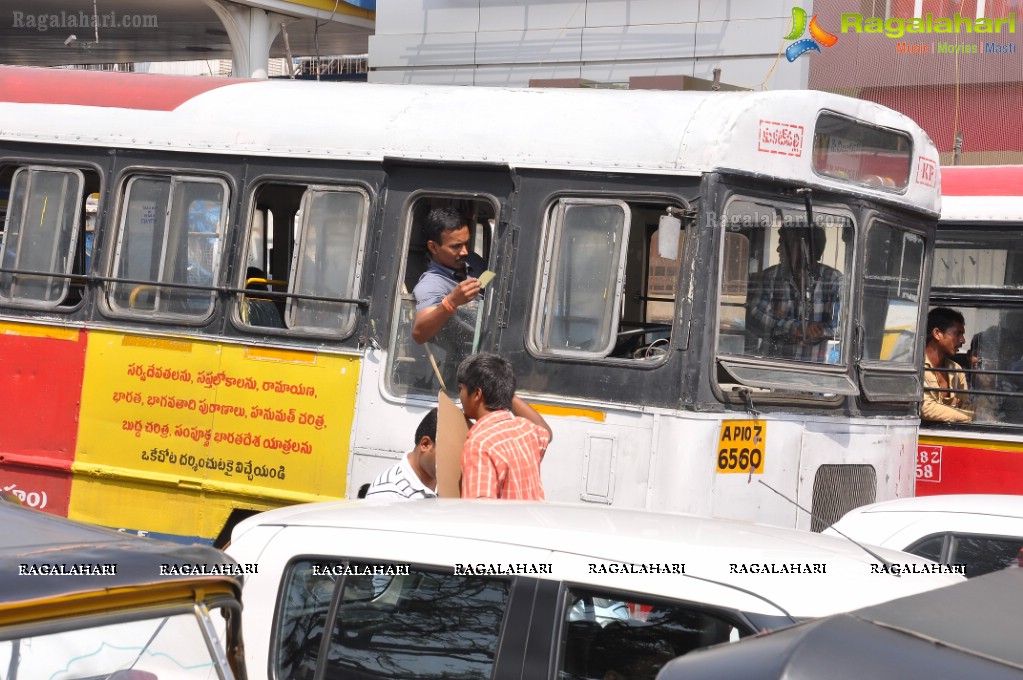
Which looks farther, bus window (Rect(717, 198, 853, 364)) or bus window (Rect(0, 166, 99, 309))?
bus window (Rect(0, 166, 99, 309))

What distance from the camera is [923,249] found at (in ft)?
26.2

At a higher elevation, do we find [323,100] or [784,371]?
[323,100]

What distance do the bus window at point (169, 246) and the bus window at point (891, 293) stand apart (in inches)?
148

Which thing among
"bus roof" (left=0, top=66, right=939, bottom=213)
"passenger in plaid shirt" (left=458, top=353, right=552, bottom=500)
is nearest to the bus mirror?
"bus roof" (left=0, top=66, right=939, bottom=213)

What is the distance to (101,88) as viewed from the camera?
812 centimetres

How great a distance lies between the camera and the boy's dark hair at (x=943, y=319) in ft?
29.6

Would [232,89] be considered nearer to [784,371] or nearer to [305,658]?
[784,371]

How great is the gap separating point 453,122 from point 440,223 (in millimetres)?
575

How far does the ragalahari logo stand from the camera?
1523 centimetres

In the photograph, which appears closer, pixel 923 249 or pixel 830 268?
pixel 830 268

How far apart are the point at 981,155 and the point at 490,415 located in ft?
37.2

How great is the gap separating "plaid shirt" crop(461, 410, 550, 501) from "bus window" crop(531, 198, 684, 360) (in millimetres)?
1181

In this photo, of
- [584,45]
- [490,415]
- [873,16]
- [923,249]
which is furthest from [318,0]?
[490,415]

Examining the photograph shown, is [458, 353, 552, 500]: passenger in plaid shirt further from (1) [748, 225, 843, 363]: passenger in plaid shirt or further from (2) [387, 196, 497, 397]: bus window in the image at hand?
(1) [748, 225, 843, 363]: passenger in plaid shirt
